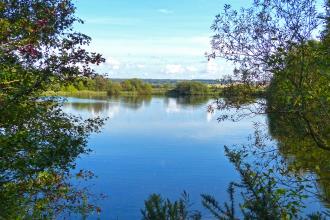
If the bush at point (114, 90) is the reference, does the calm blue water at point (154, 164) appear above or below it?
below

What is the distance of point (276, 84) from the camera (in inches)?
412

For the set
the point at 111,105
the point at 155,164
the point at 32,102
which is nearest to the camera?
the point at 32,102

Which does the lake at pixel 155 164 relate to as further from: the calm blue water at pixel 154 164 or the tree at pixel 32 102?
the tree at pixel 32 102

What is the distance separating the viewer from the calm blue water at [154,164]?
112 feet

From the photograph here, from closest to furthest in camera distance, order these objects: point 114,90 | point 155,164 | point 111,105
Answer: point 155,164 < point 111,105 < point 114,90

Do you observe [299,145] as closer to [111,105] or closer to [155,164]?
[155,164]

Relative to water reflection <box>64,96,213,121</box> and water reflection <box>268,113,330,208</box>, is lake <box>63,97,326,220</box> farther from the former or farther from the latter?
water reflection <box>64,96,213,121</box>

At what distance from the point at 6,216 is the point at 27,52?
372cm

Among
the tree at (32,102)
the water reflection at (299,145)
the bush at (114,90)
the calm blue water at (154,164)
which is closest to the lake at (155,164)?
the calm blue water at (154,164)

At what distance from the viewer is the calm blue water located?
34.2m

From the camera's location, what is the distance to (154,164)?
45.4 metres

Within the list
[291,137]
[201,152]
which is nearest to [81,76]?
[291,137]

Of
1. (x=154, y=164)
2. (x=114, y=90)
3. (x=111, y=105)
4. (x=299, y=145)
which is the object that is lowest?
(x=154, y=164)

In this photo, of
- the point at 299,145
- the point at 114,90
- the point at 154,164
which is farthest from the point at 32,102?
the point at 114,90
